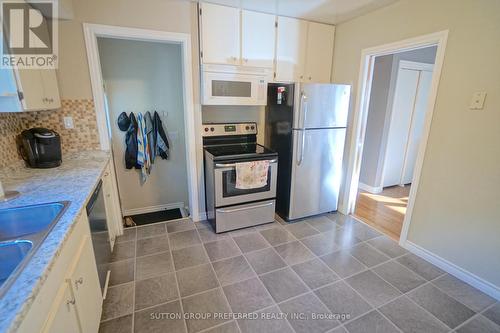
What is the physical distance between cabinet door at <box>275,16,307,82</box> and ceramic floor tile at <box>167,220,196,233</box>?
78.9 inches

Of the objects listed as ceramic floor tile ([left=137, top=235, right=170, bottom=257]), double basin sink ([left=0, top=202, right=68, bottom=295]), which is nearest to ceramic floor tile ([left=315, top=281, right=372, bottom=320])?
ceramic floor tile ([left=137, top=235, right=170, bottom=257])

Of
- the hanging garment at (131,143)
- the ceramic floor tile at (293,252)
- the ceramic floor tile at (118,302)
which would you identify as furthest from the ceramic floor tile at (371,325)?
the hanging garment at (131,143)

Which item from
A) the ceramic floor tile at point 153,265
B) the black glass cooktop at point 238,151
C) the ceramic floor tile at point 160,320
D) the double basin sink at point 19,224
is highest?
the black glass cooktop at point 238,151

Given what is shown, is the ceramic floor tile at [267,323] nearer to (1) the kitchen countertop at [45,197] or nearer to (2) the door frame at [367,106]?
(1) the kitchen countertop at [45,197]

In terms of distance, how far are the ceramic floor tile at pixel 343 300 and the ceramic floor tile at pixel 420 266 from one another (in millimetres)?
708

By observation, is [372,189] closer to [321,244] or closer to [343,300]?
[321,244]

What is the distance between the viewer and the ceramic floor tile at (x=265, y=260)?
2.13m

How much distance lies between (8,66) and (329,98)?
2.65m

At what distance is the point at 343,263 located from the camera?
220cm

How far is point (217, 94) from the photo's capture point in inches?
98.5

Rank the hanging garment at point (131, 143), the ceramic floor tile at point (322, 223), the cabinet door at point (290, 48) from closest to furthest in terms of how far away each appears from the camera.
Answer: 1. the cabinet door at point (290, 48)
2. the ceramic floor tile at point (322, 223)
3. the hanging garment at point (131, 143)

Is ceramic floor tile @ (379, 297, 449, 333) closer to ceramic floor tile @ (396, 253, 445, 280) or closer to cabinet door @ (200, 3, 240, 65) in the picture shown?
ceramic floor tile @ (396, 253, 445, 280)

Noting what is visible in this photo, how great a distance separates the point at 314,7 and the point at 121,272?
3.11 meters

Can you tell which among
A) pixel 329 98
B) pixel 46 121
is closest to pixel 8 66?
pixel 46 121
